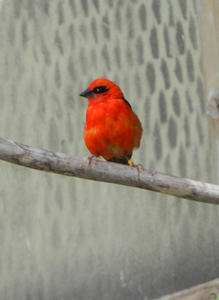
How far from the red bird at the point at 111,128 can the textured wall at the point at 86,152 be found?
643 millimetres

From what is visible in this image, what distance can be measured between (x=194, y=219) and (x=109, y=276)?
777 mm

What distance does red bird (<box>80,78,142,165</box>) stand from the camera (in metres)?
3.72

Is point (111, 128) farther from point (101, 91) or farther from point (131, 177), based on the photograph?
point (131, 177)

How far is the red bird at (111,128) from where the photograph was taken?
372 cm

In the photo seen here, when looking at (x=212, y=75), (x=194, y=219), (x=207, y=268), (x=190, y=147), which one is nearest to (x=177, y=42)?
(x=212, y=75)

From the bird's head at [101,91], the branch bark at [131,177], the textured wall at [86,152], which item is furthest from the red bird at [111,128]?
the textured wall at [86,152]

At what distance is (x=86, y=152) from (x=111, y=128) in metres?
0.74

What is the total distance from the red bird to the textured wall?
643 millimetres

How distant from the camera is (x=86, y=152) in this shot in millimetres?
4426

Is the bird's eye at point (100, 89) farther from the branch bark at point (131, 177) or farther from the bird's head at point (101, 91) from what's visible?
the branch bark at point (131, 177)

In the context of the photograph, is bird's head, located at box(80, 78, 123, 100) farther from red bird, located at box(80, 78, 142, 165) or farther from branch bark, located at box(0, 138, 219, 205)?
branch bark, located at box(0, 138, 219, 205)

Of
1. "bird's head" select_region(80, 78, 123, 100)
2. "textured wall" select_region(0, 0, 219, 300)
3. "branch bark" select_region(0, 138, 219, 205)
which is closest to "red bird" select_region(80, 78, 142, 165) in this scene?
"bird's head" select_region(80, 78, 123, 100)

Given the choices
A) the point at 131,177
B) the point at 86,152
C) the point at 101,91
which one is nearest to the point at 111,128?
the point at 101,91

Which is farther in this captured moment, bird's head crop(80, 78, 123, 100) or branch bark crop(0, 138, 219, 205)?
bird's head crop(80, 78, 123, 100)
